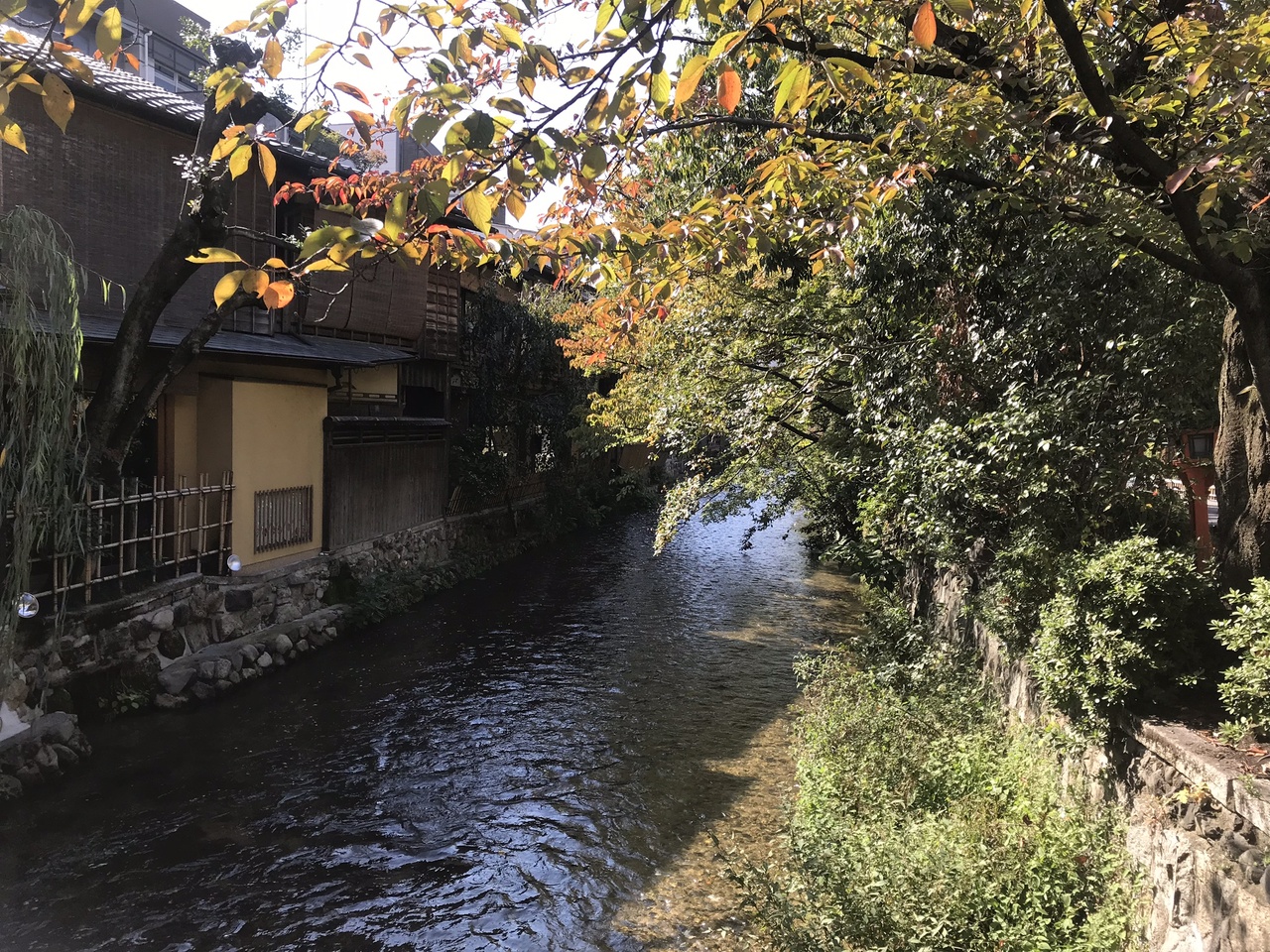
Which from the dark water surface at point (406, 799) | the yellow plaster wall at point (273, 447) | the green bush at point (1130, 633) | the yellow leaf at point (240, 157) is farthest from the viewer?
the yellow plaster wall at point (273, 447)

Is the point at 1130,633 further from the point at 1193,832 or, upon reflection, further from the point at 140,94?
Result: the point at 140,94

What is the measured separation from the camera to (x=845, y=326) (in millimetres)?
10695

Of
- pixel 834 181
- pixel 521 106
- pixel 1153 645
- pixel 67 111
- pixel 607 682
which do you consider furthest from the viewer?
pixel 607 682

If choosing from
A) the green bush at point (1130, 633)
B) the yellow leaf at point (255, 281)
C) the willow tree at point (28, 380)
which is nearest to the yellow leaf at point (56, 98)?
the yellow leaf at point (255, 281)

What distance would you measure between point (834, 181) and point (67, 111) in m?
4.19

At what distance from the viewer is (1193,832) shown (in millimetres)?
3986

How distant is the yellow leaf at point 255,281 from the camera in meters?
2.71

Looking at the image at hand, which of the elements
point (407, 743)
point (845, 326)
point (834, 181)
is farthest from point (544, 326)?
point (834, 181)

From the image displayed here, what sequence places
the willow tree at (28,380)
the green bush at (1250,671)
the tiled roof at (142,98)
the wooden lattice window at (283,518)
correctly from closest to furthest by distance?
the green bush at (1250,671), the willow tree at (28,380), the tiled roof at (142,98), the wooden lattice window at (283,518)

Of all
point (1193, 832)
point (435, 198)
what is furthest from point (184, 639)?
point (1193, 832)

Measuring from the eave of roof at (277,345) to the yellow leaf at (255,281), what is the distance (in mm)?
8433

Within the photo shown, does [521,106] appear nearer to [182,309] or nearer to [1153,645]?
[1153,645]

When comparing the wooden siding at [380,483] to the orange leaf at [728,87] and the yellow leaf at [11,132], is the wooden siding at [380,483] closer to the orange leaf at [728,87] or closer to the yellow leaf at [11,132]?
the yellow leaf at [11,132]

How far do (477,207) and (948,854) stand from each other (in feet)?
15.5
